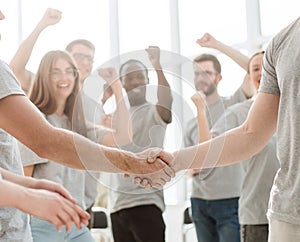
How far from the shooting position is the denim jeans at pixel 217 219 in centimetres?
299

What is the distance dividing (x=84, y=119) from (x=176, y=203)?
63.6 inches

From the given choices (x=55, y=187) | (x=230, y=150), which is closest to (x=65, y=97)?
(x=230, y=150)

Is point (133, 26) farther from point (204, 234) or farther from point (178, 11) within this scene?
point (204, 234)

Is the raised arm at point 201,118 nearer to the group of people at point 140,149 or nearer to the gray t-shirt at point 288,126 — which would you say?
the group of people at point 140,149

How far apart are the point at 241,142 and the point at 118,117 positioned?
582 mm

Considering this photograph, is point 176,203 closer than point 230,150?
No

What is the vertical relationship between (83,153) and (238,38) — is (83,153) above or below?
below

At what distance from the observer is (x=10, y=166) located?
51.1 inches

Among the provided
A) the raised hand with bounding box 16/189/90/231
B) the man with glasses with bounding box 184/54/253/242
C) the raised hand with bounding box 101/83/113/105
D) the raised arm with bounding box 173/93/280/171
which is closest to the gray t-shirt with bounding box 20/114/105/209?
the raised hand with bounding box 101/83/113/105

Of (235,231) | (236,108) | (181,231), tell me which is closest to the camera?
(236,108)

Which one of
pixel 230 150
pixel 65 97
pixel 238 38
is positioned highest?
pixel 238 38

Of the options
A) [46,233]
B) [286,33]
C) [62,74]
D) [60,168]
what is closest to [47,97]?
[62,74]

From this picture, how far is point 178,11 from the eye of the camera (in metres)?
3.99

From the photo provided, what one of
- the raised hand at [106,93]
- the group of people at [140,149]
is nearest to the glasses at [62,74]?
the group of people at [140,149]
